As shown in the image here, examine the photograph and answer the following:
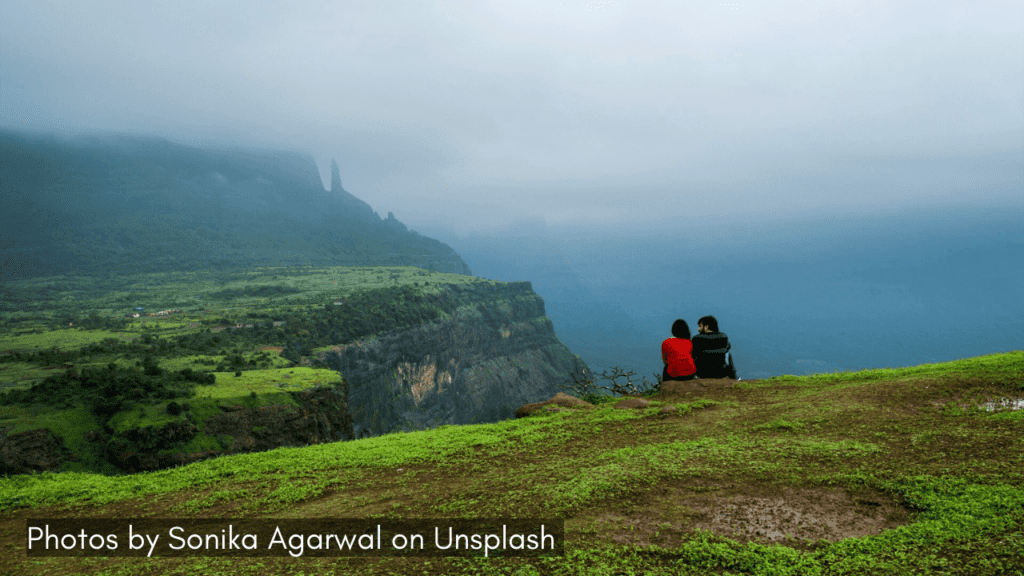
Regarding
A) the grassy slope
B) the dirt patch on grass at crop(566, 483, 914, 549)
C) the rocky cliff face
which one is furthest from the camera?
the rocky cliff face

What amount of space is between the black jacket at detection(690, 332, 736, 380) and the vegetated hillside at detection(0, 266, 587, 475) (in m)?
30.4

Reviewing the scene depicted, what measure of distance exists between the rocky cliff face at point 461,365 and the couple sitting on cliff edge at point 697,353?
43619 millimetres

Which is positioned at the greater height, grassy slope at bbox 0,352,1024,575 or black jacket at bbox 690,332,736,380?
black jacket at bbox 690,332,736,380

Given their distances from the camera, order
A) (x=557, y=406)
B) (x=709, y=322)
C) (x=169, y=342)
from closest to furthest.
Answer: (x=709, y=322) < (x=557, y=406) < (x=169, y=342)

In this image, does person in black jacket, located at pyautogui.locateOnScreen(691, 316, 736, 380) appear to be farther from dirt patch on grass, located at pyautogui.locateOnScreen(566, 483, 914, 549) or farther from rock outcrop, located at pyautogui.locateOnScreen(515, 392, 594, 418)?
dirt patch on grass, located at pyautogui.locateOnScreen(566, 483, 914, 549)

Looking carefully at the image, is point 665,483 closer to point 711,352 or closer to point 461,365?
point 711,352

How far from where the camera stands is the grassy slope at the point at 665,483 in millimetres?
5453

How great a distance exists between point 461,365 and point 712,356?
101m

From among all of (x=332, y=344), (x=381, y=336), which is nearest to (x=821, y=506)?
(x=332, y=344)

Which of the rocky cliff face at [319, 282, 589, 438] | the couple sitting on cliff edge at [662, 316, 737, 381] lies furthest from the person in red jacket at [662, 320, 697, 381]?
the rocky cliff face at [319, 282, 589, 438]

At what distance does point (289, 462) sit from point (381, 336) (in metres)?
72.6

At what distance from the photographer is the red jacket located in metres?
14.1

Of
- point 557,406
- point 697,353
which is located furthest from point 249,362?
point 697,353

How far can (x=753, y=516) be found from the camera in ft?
21.1
